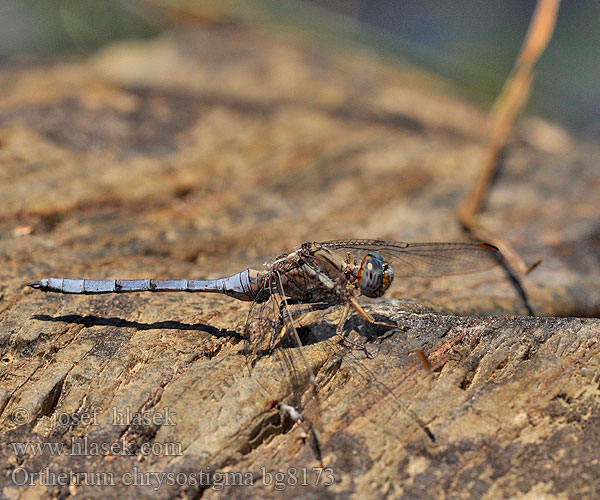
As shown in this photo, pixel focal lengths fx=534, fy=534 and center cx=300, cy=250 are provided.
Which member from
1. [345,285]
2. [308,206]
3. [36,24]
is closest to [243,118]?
[308,206]

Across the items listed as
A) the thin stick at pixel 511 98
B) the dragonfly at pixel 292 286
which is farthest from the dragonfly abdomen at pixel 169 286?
the thin stick at pixel 511 98

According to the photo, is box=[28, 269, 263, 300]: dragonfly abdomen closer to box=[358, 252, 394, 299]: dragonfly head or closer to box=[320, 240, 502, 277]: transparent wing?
box=[358, 252, 394, 299]: dragonfly head

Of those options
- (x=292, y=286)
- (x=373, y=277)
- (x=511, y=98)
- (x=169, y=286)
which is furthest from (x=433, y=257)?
(x=511, y=98)

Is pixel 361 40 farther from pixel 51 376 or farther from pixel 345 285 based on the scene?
pixel 51 376

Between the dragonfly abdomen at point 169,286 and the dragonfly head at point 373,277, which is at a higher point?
the dragonfly head at point 373,277

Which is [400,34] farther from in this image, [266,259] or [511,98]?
[266,259]

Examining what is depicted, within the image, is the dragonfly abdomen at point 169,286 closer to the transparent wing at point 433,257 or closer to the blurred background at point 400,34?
the transparent wing at point 433,257

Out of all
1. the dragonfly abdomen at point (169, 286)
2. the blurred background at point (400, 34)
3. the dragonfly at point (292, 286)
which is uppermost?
the blurred background at point (400, 34)
